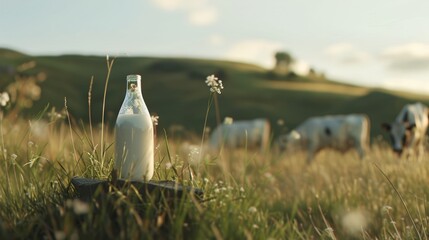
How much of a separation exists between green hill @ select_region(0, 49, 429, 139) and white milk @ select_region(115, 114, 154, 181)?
2857 centimetres

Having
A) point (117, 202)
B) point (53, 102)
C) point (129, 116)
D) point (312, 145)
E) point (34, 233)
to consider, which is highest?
point (129, 116)

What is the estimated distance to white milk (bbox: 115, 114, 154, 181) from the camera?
4070mm

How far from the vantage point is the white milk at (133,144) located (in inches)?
160

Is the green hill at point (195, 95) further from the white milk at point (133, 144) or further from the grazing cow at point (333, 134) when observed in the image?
the white milk at point (133, 144)

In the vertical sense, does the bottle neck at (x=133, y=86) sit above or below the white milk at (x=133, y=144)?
above

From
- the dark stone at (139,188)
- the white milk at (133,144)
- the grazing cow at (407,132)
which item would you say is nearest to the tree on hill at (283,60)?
the grazing cow at (407,132)

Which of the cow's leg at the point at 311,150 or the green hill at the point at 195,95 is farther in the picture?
the green hill at the point at 195,95

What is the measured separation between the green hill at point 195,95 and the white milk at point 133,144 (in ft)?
93.7

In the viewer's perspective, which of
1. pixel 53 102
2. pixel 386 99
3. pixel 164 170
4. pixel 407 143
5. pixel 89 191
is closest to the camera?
A: pixel 89 191

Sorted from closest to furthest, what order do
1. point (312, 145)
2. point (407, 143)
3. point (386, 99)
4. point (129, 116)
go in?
point (129, 116)
point (407, 143)
point (312, 145)
point (386, 99)

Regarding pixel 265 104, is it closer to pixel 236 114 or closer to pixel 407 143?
pixel 236 114

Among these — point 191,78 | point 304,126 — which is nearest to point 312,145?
point 304,126

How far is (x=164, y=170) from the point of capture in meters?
4.52

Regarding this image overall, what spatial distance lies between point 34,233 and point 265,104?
46244mm
